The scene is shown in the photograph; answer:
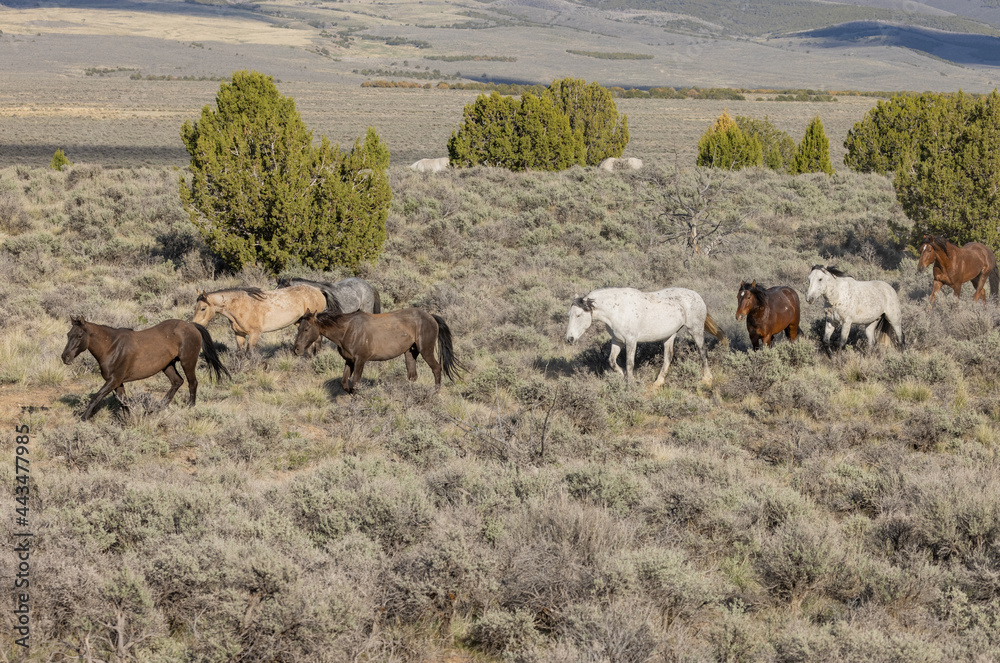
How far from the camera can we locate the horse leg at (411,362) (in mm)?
10392

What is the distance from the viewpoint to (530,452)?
25.2 ft

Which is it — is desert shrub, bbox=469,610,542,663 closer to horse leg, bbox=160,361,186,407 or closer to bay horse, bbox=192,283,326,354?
horse leg, bbox=160,361,186,407

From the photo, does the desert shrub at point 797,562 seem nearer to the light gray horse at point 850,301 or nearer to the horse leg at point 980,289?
the light gray horse at point 850,301

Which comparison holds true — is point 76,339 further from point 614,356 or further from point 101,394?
point 614,356

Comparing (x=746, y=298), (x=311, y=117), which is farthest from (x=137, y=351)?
(x=311, y=117)

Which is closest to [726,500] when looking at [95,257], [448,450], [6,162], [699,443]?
[699,443]

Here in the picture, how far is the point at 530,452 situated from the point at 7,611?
4.56 meters

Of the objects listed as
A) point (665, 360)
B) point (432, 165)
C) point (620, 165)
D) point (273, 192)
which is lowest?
point (665, 360)

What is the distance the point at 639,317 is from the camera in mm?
10227

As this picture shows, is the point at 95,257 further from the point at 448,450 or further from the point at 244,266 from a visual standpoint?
the point at 448,450

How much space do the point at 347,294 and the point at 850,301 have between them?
25.7 feet

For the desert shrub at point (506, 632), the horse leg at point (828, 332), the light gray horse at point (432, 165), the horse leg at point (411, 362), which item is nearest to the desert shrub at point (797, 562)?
the desert shrub at point (506, 632)

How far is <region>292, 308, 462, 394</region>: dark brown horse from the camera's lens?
31.8 ft

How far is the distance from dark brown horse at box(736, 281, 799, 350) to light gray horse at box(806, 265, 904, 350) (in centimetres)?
32
